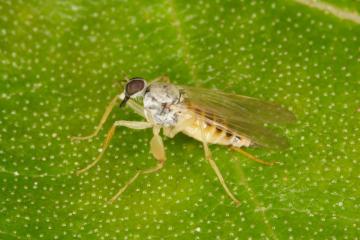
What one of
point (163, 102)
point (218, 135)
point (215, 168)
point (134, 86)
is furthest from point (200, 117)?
point (134, 86)

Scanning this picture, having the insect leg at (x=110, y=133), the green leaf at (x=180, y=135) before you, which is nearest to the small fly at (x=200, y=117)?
the insect leg at (x=110, y=133)

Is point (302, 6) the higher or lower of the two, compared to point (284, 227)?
higher

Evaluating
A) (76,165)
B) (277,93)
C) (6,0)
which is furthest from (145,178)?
(6,0)

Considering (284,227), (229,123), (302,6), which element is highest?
(302,6)

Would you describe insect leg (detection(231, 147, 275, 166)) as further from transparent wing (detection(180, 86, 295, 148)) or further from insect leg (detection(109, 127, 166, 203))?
insect leg (detection(109, 127, 166, 203))

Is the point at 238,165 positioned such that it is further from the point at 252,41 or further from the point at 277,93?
the point at 252,41

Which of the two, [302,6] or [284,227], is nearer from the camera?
[284,227]

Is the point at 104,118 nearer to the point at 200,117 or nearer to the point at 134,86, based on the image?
the point at 134,86
